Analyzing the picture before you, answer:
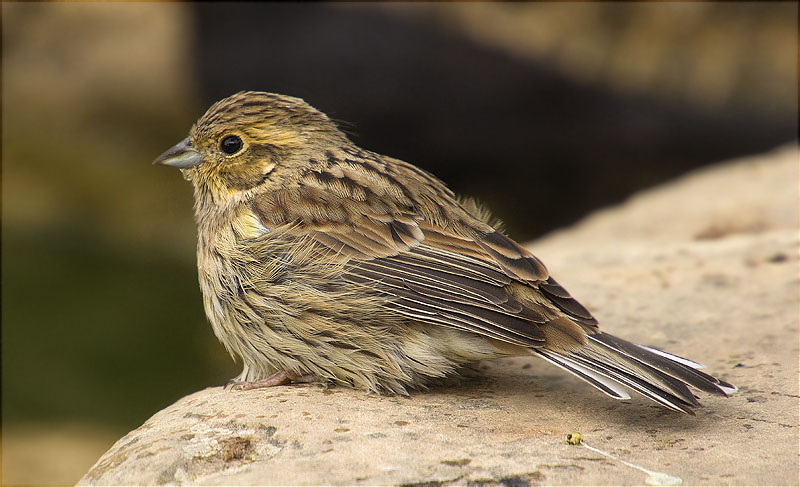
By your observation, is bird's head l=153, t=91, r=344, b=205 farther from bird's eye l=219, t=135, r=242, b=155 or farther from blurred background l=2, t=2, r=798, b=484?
blurred background l=2, t=2, r=798, b=484

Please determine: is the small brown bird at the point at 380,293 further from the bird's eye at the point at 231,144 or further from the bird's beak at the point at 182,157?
the bird's beak at the point at 182,157

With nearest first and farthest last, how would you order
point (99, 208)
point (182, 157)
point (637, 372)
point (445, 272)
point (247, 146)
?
point (637, 372), point (445, 272), point (247, 146), point (182, 157), point (99, 208)

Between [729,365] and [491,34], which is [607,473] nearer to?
[729,365]

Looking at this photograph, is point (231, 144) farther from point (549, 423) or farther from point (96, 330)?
point (96, 330)

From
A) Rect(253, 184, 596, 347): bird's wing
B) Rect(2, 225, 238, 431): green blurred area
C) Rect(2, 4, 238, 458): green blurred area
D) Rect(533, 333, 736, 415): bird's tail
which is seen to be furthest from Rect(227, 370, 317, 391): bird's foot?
Rect(2, 4, 238, 458): green blurred area

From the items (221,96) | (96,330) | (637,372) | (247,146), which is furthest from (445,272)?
(96,330)

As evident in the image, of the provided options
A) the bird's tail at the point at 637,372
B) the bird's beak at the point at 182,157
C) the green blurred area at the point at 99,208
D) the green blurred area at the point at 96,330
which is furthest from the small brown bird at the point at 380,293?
the green blurred area at the point at 99,208

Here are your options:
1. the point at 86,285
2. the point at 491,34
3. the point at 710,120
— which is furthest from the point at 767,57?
the point at 86,285
